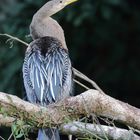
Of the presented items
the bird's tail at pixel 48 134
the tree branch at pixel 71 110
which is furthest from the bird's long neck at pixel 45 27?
the tree branch at pixel 71 110

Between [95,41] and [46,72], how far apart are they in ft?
11.0

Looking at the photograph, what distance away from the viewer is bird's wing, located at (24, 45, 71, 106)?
488 centimetres

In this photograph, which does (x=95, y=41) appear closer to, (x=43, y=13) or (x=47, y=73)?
(x=43, y=13)

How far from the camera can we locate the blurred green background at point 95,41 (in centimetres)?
771

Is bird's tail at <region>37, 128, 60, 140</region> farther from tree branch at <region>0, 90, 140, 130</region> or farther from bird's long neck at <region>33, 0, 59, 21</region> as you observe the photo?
bird's long neck at <region>33, 0, 59, 21</region>

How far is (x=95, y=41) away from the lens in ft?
27.4

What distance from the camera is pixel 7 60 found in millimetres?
7773

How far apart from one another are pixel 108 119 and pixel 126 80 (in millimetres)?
3798

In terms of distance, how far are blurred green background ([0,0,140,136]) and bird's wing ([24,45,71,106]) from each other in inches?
86.4

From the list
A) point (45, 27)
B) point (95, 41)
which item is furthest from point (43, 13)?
point (95, 41)

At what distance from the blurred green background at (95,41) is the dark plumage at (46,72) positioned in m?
2.11

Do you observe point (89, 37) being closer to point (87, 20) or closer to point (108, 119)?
point (87, 20)

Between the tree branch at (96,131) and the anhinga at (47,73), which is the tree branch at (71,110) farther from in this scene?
the anhinga at (47,73)

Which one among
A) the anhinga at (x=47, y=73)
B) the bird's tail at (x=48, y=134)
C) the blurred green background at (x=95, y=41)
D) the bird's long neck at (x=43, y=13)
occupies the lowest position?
the blurred green background at (x=95, y=41)
